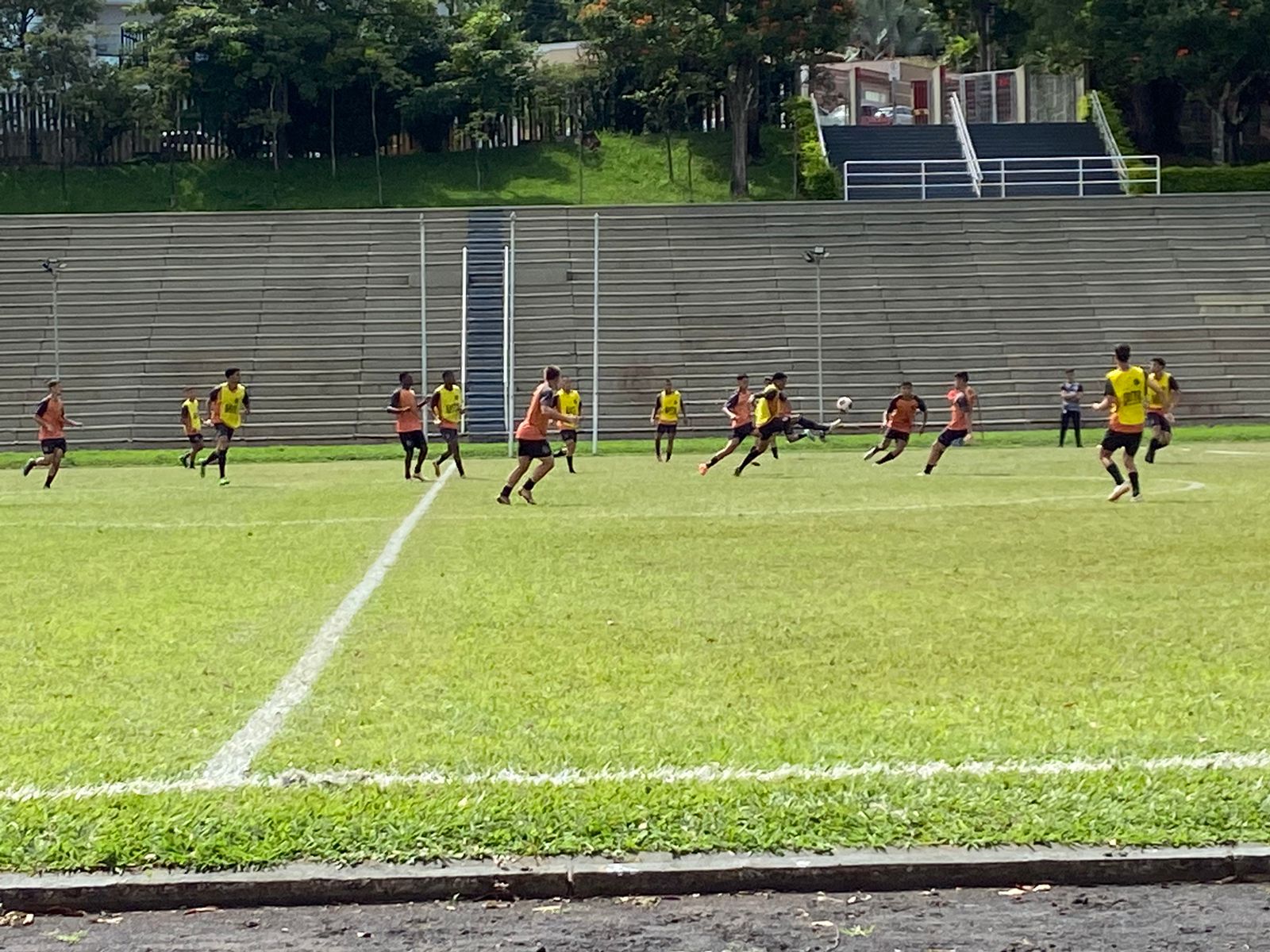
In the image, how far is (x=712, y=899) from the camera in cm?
561

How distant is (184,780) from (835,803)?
251cm

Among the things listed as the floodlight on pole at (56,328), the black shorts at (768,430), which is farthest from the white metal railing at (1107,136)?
the floodlight on pole at (56,328)

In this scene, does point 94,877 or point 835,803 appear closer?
point 94,877

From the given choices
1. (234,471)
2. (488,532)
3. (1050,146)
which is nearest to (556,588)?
(488,532)

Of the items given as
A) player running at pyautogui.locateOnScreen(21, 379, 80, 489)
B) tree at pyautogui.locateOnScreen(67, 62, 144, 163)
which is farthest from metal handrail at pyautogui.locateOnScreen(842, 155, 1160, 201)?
player running at pyautogui.locateOnScreen(21, 379, 80, 489)

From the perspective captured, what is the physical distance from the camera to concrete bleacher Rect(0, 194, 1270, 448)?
138 feet

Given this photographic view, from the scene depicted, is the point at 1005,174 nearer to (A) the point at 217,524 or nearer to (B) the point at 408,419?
(B) the point at 408,419

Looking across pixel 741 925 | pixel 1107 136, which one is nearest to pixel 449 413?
pixel 741 925

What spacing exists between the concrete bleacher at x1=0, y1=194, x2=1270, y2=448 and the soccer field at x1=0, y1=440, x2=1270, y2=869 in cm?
2487

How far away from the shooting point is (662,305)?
148ft

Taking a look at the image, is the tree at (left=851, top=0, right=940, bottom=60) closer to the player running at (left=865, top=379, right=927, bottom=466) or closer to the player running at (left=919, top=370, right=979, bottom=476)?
the player running at (left=865, top=379, right=927, bottom=466)

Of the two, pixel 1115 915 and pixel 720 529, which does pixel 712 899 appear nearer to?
pixel 1115 915

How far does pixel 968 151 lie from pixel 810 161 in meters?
5.07

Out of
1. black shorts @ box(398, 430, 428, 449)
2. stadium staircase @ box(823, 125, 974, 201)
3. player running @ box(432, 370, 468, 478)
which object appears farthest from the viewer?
stadium staircase @ box(823, 125, 974, 201)
